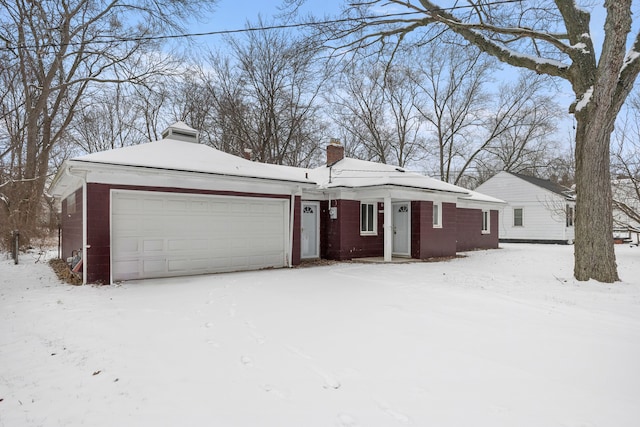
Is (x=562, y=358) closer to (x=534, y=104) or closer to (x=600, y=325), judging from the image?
(x=600, y=325)

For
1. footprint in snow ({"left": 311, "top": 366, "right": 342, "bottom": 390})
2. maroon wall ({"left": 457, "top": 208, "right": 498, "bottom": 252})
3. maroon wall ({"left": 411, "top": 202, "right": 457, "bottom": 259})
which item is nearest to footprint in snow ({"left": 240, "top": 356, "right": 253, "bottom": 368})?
footprint in snow ({"left": 311, "top": 366, "right": 342, "bottom": 390})

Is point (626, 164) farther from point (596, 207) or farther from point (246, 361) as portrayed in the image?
point (246, 361)

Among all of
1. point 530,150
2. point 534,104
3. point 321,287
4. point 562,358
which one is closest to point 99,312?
point 321,287

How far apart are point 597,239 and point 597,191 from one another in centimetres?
106

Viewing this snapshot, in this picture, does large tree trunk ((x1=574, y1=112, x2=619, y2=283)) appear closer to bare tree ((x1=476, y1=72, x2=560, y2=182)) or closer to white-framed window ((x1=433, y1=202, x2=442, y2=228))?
white-framed window ((x1=433, y1=202, x2=442, y2=228))

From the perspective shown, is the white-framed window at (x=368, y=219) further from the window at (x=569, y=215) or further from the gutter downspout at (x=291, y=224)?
the window at (x=569, y=215)

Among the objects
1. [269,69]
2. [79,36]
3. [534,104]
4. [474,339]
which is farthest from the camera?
[534,104]

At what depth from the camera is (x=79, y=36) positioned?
723 inches

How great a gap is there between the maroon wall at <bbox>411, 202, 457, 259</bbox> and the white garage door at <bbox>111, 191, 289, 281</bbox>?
5369 mm

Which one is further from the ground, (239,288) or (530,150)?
(530,150)

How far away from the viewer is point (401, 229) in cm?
1507

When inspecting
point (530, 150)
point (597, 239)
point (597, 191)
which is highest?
point (530, 150)

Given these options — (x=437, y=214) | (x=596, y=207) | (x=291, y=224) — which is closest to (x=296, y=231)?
(x=291, y=224)

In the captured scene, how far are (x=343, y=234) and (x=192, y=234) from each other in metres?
5.64
